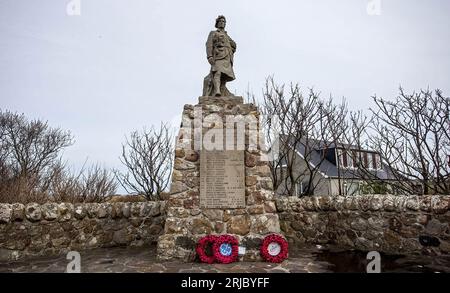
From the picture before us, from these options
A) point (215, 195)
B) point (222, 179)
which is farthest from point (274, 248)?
point (222, 179)

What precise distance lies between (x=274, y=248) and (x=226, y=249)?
872 millimetres

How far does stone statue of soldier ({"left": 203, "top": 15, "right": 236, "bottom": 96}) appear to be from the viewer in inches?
251

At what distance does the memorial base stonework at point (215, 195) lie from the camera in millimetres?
5301

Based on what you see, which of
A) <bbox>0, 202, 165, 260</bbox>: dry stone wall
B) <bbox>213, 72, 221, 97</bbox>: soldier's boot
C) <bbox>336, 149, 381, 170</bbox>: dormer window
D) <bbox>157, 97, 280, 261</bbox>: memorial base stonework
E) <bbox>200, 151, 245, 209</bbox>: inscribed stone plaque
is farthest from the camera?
<bbox>336, 149, 381, 170</bbox>: dormer window

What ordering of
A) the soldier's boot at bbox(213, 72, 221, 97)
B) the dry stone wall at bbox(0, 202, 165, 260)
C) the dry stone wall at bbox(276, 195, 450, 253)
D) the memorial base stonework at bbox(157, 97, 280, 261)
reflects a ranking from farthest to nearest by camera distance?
the soldier's boot at bbox(213, 72, 221, 97)
the dry stone wall at bbox(0, 202, 165, 260)
the memorial base stonework at bbox(157, 97, 280, 261)
the dry stone wall at bbox(276, 195, 450, 253)

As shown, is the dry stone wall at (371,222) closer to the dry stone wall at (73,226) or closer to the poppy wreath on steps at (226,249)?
the poppy wreath on steps at (226,249)

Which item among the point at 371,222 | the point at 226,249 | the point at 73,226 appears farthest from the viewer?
the point at 73,226

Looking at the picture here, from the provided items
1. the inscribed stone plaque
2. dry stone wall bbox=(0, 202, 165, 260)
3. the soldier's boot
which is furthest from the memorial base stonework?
dry stone wall bbox=(0, 202, 165, 260)

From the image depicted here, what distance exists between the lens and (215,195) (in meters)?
5.57

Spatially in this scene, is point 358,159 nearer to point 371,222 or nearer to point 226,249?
point 371,222

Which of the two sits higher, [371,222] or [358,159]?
[358,159]

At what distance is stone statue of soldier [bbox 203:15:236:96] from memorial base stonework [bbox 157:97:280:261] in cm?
89

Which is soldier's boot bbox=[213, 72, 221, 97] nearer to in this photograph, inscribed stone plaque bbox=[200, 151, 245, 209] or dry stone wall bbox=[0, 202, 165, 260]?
inscribed stone plaque bbox=[200, 151, 245, 209]
